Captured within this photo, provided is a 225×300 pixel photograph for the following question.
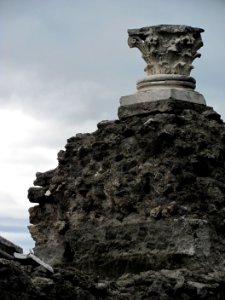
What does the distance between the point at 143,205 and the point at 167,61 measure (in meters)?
2.65

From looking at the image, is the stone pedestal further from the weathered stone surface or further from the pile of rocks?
the weathered stone surface

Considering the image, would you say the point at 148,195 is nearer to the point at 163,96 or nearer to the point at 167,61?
the point at 163,96

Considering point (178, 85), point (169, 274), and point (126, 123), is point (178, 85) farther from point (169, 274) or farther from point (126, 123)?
point (169, 274)

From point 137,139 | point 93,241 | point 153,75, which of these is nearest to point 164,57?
point 153,75

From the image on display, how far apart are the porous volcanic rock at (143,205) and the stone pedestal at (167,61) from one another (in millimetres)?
209

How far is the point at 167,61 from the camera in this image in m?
19.9

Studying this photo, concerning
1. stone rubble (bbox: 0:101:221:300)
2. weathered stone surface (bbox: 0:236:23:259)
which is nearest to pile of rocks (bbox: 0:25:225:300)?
stone rubble (bbox: 0:101:221:300)

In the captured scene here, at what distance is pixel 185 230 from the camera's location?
17922mm

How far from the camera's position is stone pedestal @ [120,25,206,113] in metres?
19.7

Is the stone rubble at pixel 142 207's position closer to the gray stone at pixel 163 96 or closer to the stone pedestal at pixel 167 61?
the gray stone at pixel 163 96

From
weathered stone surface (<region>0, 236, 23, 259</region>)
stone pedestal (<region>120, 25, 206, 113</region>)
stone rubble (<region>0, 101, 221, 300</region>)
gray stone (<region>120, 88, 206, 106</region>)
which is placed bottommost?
weathered stone surface (<region>0, 236, 23, 259</region>)

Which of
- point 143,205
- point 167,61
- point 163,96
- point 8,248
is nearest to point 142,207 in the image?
point 143,205

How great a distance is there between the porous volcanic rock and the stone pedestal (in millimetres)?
209

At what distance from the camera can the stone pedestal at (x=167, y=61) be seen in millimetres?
19688
